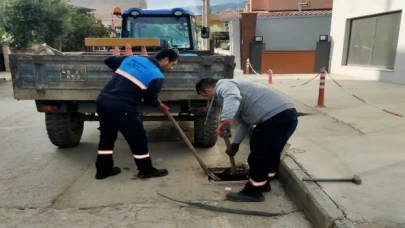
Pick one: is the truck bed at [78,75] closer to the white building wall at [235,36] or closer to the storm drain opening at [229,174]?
the storm drain opening at [229,174]

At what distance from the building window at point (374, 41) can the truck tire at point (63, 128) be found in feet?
36.3

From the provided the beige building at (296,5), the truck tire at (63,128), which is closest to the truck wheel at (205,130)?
the truck tire at (63,128)

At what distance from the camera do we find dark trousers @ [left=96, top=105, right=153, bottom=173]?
403cm

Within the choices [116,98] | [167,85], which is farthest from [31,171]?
[167,85]

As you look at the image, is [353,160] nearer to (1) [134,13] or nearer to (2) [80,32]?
(1) [134,13]

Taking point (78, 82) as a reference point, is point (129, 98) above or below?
below

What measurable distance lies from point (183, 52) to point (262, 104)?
3734 millimetres

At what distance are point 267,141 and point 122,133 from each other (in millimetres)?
1678

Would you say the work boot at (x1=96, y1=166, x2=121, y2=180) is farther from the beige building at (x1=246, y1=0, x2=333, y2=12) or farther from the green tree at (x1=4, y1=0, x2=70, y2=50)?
the beige building at (x1=246, y1=0, x2=333, y2=12)

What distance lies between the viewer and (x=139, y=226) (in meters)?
3.13

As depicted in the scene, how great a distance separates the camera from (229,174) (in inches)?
173

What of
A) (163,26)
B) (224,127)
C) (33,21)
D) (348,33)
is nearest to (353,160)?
(224,127)

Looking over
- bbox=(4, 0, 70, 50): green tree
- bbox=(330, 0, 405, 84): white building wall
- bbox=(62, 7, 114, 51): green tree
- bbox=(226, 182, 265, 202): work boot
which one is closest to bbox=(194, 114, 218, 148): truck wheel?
bbox=(226, 182, 265, 202): work boot

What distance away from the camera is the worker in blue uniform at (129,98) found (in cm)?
399
